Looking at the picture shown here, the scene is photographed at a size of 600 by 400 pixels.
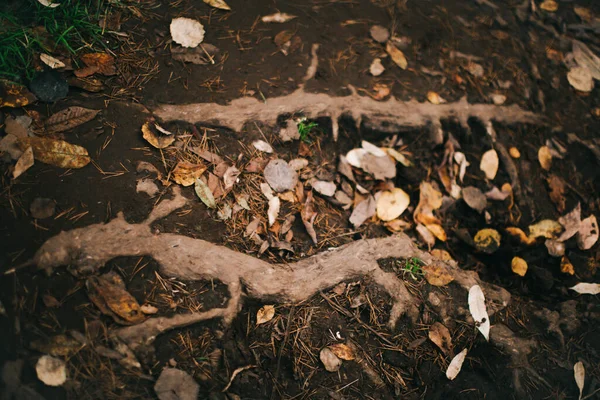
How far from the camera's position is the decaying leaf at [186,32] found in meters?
2.27

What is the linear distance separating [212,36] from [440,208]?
173 cm

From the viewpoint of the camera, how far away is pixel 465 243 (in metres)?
2.41

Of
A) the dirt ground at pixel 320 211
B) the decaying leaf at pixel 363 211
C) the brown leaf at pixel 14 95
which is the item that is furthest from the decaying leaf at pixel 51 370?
the decaying leaf at pixel 363 211

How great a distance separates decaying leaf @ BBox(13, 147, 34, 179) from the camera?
5.62 feet

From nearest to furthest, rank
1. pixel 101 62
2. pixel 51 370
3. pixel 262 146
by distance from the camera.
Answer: pixel 51 370
pixel 101 62
pixel 262 146

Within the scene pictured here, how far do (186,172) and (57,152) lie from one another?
1.86 ft

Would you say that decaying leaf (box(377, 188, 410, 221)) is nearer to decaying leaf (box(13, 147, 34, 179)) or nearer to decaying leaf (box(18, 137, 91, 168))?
decaying leaf (box(18, 137, 91, 168))

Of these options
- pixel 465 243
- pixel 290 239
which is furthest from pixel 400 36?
pixel 290 239

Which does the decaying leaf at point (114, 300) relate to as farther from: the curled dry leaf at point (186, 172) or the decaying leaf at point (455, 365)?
the decaying leaf at point (455, 365)

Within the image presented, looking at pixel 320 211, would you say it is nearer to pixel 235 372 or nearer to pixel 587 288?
pixel 235 372

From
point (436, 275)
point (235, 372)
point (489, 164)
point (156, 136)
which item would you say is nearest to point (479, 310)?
point (436, 275)

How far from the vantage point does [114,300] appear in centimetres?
164

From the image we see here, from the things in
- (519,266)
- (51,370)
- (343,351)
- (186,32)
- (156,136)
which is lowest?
(51,370)

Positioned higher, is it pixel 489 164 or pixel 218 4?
pixel 218 4
